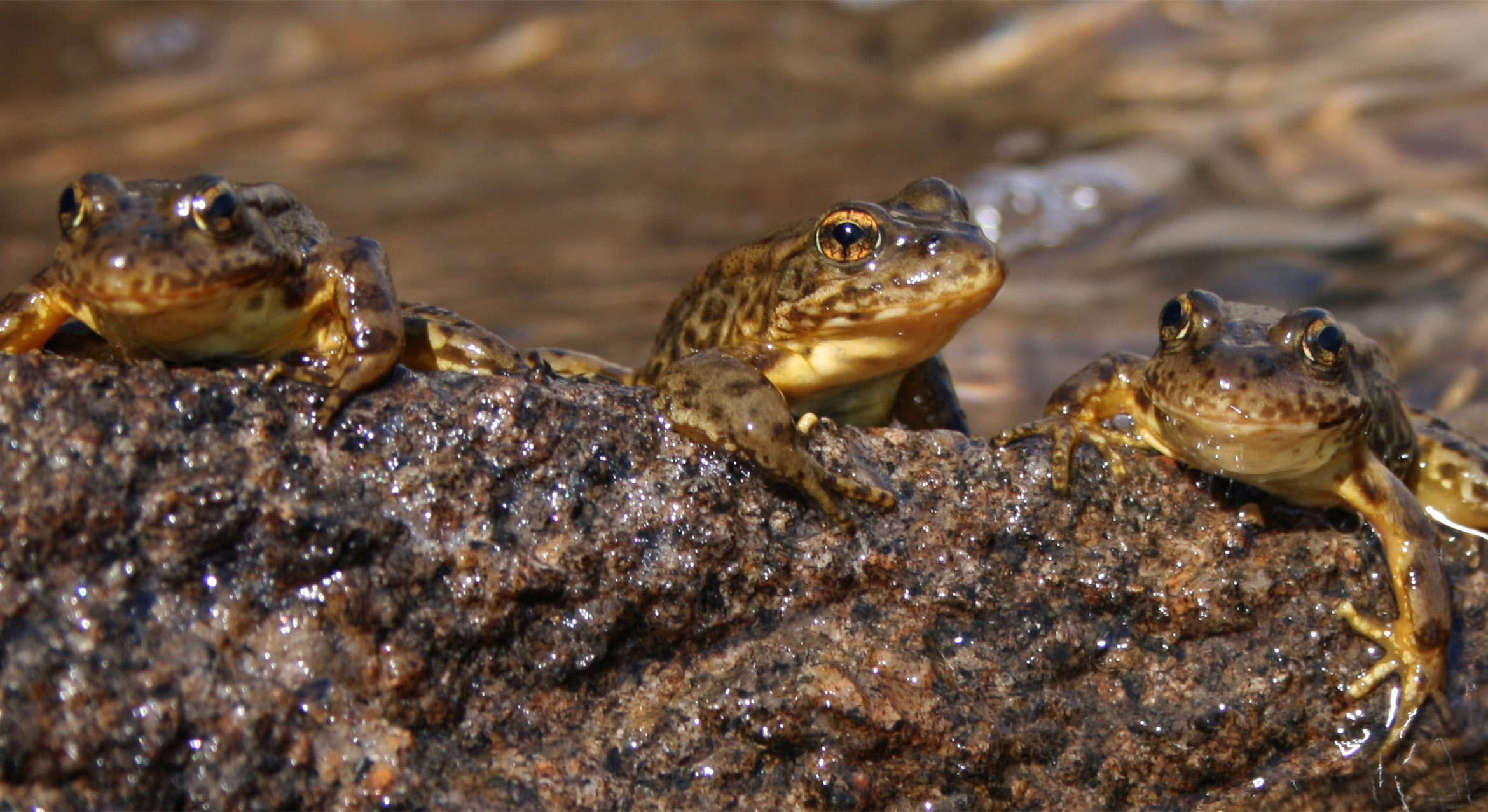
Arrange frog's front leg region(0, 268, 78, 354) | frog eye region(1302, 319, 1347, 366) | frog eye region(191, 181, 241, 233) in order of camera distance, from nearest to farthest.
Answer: frog eye region(191, 181, 241, 233) < frog's front leg region(0, 268, 78, 354) < frog eye region(1302, 319, 1347, 366)

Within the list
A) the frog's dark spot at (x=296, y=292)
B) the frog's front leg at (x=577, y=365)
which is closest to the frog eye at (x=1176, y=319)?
the frog's front leg at (x=577, y=365)

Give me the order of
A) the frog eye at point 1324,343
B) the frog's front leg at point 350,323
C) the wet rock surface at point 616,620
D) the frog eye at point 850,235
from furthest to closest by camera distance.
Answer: the frog eye at point 850,235 < the frog eye at point 1324,343 < the frog's front leg at point 350,323 < the wet rock surface at point 616,620

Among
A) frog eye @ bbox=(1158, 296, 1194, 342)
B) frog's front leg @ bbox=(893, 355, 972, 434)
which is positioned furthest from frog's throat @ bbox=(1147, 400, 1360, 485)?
frog's front leg @ bbox=(893, 355, 972, 434)

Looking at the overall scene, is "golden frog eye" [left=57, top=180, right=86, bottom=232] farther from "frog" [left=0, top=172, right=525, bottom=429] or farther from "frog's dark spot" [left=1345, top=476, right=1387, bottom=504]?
"frog's dark spot" [left=1345, top=476, right=1387, bottom=504]

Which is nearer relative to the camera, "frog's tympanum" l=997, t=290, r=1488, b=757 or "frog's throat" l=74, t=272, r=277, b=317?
"frog's throat" l=74, t=272, r=277, b=317

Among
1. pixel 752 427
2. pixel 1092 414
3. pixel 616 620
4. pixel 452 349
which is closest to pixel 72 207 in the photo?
pixel 452 349

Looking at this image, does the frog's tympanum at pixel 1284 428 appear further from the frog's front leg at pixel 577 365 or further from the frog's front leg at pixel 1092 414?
the frog's front leg at pixel 577 365

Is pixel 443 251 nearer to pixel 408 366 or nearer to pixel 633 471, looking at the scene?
pixel 408 366
